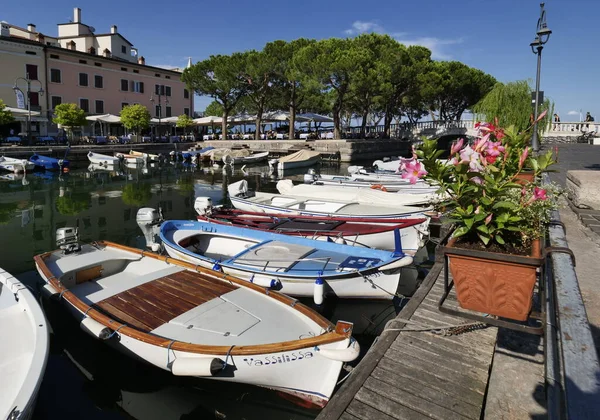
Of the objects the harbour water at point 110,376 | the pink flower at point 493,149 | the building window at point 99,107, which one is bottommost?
the harbour water at point 110,376

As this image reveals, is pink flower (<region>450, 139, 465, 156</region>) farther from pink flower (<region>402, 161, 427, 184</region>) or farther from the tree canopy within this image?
the tree canopy

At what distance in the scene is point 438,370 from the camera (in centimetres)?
339

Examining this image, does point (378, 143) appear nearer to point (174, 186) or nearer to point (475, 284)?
point (174, 186)

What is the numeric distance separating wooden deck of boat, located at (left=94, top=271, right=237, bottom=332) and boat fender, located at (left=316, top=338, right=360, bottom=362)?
2.11m

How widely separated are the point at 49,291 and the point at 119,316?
1.63m

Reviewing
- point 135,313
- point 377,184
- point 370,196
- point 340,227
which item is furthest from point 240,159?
point 135,313

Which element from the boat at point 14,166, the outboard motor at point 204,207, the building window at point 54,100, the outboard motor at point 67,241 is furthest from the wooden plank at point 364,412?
the building window at point 54,100

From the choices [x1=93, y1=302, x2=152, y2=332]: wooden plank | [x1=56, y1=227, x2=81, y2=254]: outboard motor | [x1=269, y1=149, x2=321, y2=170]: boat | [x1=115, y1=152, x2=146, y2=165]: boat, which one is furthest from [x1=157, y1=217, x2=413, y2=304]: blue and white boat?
[x1=115, y1=152, x2=146, y2=165]: boat

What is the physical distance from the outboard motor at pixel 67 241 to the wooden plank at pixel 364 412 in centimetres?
663

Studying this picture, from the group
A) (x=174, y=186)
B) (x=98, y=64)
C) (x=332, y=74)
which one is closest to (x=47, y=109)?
(x=98, y=64)

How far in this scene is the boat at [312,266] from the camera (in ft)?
23.4

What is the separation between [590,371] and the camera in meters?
1.75

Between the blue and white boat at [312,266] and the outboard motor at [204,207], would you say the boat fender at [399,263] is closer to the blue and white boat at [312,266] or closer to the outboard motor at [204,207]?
the blue and white boat at [312,266]

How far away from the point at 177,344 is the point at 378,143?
42.2m
